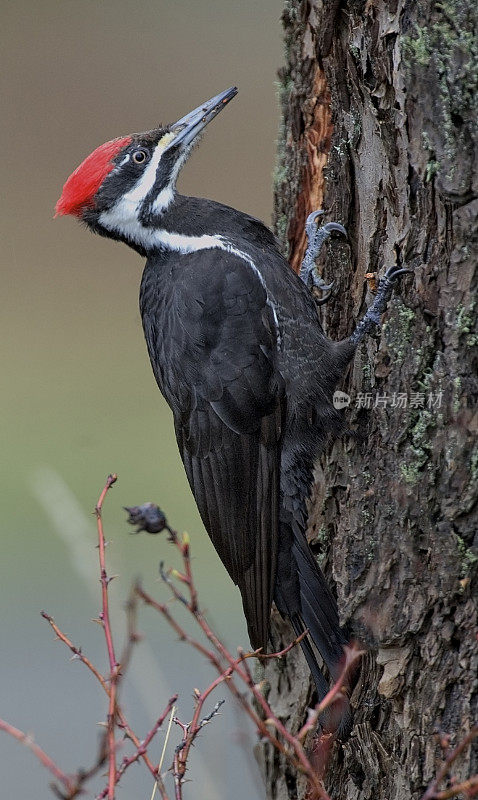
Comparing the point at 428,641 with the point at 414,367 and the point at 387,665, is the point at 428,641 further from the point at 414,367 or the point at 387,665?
the point at 414,367

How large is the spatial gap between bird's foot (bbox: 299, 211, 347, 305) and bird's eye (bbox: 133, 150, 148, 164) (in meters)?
0.61

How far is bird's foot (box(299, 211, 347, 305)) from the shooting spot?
2961 mm

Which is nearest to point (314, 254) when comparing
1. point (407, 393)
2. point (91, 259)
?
point (407, 393)

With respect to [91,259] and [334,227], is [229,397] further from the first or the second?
[91,259]

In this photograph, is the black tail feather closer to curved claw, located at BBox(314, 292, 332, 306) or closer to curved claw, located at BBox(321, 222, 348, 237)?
curved claw, located at BBox(314, 292, 332, 306)

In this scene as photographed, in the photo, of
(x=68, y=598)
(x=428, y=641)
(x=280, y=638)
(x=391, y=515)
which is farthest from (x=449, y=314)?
(x=68, y=598)

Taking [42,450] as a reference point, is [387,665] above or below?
below

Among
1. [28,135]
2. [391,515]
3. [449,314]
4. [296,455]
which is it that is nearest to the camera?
[449,314]

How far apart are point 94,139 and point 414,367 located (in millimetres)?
5334

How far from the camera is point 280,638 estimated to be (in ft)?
10.4

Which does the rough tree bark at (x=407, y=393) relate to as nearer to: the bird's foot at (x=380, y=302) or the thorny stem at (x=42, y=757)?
the bird's foot at (x=380, y=302)

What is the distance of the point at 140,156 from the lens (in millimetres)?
3273

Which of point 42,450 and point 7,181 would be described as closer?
point 42,450

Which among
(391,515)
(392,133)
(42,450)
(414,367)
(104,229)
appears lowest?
(391,515)
